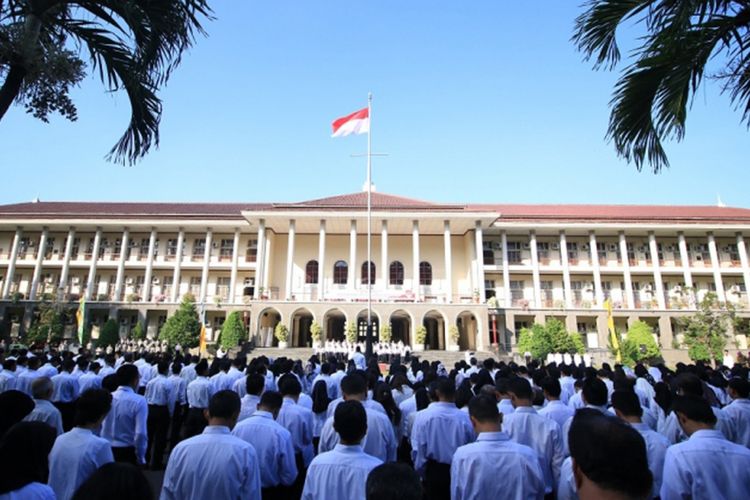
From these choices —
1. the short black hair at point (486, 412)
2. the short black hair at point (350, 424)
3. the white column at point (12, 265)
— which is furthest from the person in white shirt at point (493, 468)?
the white column at point (12, 265)

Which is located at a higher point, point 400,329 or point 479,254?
point 479,254

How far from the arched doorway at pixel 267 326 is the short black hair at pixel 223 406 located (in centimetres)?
2513

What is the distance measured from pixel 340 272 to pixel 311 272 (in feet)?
7.11

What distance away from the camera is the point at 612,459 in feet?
4.74

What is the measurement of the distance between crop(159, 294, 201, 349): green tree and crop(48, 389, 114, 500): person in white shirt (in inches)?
924

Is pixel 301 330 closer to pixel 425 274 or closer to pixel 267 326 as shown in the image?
pixel 267 326

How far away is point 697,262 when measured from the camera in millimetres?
31406

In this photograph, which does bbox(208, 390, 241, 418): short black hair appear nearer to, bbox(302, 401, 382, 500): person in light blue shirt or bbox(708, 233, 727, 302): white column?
bbox(302, 401, 382, 500): person in light blue shirt

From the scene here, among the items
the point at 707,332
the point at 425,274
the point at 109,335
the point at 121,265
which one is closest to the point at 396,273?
the point at 425,274

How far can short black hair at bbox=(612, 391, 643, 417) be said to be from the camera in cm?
350

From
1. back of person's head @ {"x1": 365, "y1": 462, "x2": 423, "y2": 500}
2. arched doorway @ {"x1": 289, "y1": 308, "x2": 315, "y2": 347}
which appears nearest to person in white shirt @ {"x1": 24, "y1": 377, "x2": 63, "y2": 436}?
back of person's head @ {"x1": 365, "y1": 462, "x2": 423, "y2": 500}

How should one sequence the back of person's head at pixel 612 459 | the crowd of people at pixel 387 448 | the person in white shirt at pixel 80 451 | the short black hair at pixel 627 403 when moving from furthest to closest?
1. the short black hair at pixel 627 403
2. the person in white shirt at pixel 80 451
3. the crowd of people at pixel 387 448
4. the back of person's head at pixel 612 459

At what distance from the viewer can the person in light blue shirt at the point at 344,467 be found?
2553 mm

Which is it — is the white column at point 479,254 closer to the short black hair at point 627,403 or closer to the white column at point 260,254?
the white column at point 260,254
